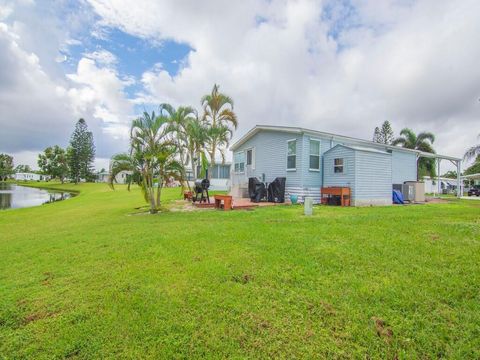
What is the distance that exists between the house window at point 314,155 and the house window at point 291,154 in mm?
789

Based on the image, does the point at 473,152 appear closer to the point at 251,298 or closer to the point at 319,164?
the point at 319,164

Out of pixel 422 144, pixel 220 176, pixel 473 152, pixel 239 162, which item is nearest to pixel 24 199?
pixel 220 176

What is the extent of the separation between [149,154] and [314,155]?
7.73 meters

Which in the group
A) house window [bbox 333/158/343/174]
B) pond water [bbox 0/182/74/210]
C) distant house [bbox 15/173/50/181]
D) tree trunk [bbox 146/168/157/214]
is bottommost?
pond water [bbox 0/182/74/210]

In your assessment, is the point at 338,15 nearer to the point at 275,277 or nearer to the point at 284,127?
the point at 284,127

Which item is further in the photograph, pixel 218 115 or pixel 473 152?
pixel 218 115

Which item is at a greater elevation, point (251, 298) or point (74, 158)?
point (74, 158)

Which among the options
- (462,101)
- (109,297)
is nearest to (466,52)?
(462,101)

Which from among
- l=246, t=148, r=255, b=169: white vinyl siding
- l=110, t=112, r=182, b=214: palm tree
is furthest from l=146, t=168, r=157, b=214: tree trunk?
l=246, t=148, r=255, b=169: white vinyl siding

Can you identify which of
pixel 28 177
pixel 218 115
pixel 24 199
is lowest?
pixel 24 199

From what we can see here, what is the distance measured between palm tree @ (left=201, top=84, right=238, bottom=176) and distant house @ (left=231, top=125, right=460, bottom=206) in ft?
11.4

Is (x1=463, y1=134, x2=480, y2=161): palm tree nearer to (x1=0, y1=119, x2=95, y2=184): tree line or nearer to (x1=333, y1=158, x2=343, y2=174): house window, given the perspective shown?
(x1=333, y1=158, x2=343, y2=174): house window

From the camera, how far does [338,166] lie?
468 inches

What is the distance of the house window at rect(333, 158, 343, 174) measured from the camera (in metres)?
11.7
